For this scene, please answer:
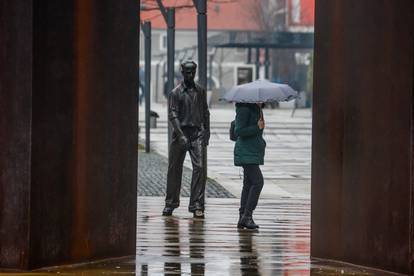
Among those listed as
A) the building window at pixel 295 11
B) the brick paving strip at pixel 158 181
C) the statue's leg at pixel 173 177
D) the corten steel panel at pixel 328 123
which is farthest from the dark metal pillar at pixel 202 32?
the building window at pixel 295 11

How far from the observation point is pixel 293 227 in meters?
15.7

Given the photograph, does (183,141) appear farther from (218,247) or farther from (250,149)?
(218,247)

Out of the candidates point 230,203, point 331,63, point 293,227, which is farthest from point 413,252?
point 230,203

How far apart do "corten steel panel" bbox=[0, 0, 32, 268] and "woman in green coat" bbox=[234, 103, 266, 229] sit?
14.2 feet

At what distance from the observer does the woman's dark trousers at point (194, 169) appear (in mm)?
16406

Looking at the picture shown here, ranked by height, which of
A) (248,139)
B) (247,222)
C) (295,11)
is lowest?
(247,222)

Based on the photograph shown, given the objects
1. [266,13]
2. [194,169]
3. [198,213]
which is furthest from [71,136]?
[266,13]

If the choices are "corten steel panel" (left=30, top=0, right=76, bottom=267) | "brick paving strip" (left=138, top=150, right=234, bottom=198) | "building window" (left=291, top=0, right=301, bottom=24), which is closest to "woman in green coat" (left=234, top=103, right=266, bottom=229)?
"corten steel panel" (left=30, top=0, right=76, bottom=267)

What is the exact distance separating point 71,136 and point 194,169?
4944mm

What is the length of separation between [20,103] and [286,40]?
47872 mm

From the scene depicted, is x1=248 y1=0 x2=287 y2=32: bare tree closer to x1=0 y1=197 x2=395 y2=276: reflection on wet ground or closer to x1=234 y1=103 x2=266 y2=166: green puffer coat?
x1=0 y1=197 x2=395 y2=276: reflection on wet ground

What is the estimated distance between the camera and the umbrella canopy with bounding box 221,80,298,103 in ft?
49.2

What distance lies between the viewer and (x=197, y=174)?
16500 millimetres

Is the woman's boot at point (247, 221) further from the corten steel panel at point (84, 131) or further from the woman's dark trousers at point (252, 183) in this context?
the corten steel panel at point (84, 131)
